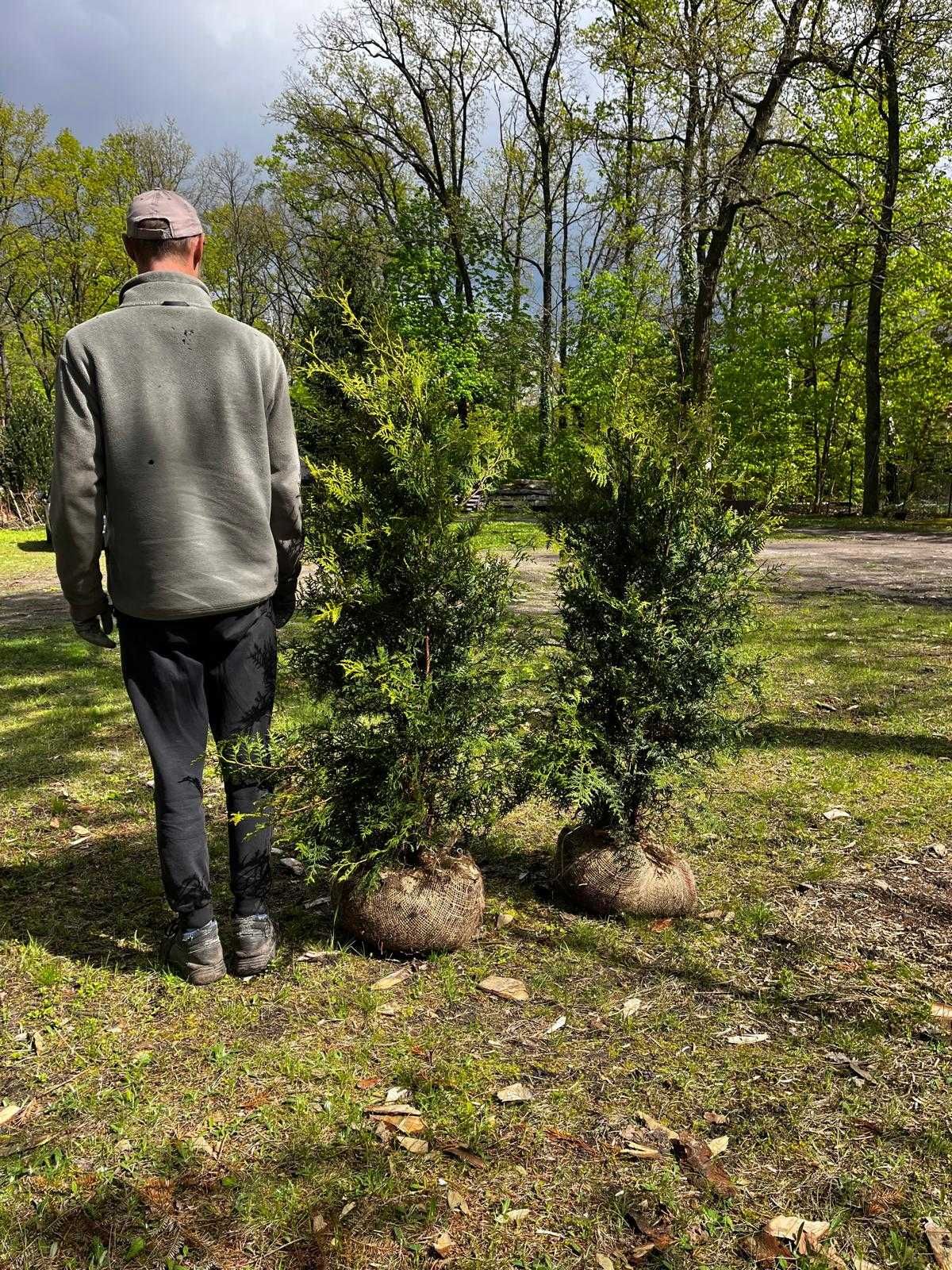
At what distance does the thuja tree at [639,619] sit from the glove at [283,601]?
1097mm

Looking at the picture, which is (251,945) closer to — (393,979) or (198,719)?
(393,979)

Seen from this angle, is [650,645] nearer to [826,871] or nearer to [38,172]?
[826,871]

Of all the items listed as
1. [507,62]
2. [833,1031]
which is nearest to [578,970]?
[833,1031]

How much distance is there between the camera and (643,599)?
3.46m

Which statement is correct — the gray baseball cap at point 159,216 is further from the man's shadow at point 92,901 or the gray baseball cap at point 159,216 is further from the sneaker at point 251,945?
the man's shadow at point 92,901

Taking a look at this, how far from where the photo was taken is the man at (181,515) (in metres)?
2.73

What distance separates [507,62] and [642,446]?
34.2 metres

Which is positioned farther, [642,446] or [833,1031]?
[642,446]

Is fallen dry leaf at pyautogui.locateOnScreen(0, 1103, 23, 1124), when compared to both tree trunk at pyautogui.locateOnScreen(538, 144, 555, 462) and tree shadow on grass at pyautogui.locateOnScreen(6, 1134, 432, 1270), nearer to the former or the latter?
tree shadow on grass at pyautogui.locateOnScreen(6, 1134, 432, 1270)

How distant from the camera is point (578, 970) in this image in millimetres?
3254

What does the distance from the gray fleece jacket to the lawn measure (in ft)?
4.76

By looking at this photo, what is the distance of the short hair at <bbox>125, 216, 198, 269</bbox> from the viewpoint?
9.15ft

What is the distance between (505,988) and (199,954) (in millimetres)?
1120

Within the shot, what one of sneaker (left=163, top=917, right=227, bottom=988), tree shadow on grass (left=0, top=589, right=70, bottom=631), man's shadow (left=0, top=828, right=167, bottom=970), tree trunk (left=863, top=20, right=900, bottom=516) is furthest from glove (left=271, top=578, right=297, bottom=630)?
tree trunk (left=863, top=20, right=900, bottom=516)
